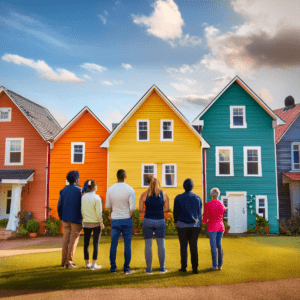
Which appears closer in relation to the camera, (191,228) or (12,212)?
(191,228)

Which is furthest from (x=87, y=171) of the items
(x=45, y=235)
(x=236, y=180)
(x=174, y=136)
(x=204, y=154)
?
(x=236, y=180)

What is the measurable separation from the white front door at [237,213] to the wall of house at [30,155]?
40.1ft

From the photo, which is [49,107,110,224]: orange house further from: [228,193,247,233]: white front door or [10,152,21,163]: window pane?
[228,193,247,233]: white front door

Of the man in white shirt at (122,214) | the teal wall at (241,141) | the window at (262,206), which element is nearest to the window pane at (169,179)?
the teal wall at (241,141)

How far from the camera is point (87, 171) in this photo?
20609mm

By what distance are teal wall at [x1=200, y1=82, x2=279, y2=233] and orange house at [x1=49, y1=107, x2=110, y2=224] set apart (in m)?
7.06

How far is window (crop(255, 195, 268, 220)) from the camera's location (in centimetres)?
1970

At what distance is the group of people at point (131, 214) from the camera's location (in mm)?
6793

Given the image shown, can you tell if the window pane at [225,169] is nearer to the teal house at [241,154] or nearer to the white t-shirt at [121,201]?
the teal house at [241,154]

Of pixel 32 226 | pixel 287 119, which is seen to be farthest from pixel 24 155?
pixel 287 119

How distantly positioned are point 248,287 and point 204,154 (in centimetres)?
1441

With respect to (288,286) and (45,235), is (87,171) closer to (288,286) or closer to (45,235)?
(45,235)

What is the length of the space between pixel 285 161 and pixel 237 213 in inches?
205

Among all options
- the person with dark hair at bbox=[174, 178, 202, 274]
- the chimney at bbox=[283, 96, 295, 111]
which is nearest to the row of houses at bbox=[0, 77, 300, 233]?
the chimney at bbox=[283, 96, 295, 111]
